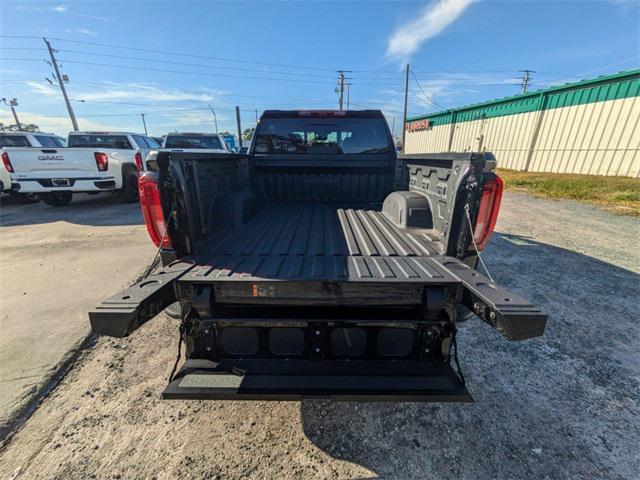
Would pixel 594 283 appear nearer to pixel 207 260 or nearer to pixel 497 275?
pixel 497 275

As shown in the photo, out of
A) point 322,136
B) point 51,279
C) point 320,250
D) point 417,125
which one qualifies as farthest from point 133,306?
point 417,125

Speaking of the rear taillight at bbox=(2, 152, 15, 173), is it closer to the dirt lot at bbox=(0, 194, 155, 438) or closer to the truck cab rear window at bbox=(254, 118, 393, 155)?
the dirt lot at bbox=(0, 194, 155, 438)

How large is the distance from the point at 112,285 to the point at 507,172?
20.3 meters

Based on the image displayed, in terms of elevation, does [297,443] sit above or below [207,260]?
below

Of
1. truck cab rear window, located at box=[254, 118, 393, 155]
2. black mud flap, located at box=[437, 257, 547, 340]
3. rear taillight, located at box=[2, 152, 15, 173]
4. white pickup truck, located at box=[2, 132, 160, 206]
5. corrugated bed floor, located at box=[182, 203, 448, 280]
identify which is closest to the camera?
black mud flap, located at box=[437, 257, 547, 340]

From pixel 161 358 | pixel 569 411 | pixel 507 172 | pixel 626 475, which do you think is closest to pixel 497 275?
pixel 569 411

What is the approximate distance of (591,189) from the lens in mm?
11055

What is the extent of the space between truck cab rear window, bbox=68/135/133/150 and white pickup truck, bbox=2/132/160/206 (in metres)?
0.95

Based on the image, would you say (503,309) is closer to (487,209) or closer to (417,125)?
(487,209)

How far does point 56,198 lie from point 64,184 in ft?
5.99

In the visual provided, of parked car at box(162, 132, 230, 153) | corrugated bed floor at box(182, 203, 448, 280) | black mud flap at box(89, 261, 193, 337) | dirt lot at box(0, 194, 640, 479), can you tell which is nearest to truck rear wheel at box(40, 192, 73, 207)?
parked car at box(162, 132, 230, 153)

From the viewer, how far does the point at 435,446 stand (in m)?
1.85

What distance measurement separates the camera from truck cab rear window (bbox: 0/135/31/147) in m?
9.54

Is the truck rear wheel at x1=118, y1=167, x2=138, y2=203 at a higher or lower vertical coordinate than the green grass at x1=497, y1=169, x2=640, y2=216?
higher
